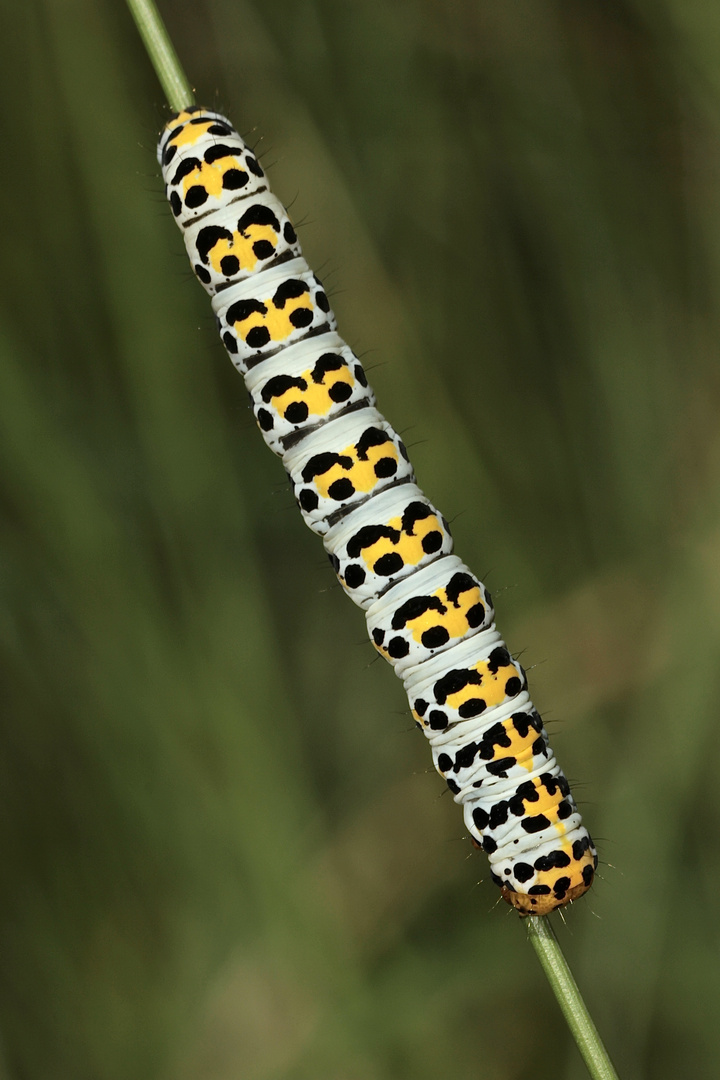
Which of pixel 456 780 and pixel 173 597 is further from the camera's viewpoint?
pixel 173 597

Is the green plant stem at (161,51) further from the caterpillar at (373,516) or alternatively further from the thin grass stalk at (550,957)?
the caterpillar at (373,516)

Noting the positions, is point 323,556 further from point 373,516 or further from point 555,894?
point 555,894

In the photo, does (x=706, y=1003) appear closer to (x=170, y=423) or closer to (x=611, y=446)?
(x=611, y=446)

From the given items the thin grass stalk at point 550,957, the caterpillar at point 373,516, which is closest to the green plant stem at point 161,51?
the thin grass stalk at point 550,957

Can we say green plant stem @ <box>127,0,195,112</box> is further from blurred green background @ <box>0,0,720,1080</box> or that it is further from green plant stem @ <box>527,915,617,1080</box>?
green plant stem @ <box>527,915,617,1080</box>

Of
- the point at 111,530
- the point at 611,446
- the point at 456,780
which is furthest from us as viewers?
the point at 611,446

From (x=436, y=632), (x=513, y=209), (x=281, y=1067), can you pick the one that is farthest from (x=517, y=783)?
(x=513, y=209)

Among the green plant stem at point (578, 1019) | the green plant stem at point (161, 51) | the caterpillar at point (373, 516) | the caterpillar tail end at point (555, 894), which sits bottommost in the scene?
the green plant stem at point (578, 1019)

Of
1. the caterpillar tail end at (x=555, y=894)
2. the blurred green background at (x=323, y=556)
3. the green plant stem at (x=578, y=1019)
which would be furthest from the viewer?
the blurred green background at (x=323, y=556)
